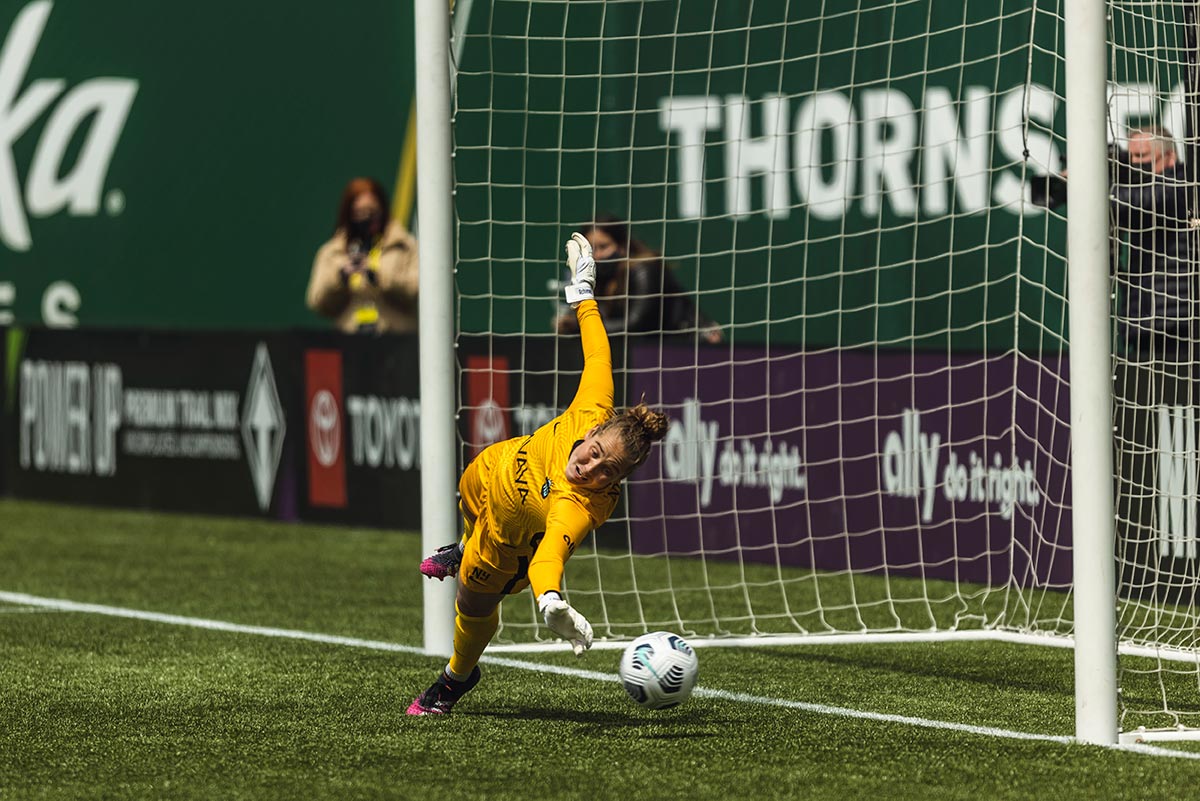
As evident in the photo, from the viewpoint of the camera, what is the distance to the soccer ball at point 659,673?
655cm

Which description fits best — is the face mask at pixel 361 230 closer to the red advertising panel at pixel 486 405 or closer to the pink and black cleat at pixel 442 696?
the red advertising panel at pixel 486 405

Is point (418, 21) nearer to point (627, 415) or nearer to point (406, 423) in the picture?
point (627, 415)

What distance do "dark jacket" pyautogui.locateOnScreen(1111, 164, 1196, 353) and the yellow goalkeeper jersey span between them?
2185 mm

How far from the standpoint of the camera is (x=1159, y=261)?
8.70m

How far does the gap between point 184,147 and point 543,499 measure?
14178 millimetres

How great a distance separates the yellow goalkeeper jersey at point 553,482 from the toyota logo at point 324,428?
22.1 feet

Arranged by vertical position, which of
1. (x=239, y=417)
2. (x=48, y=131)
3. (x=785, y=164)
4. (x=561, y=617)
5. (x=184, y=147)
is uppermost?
(x=48, y=131)

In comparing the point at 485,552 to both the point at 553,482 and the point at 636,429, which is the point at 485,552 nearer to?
the point at 553,482

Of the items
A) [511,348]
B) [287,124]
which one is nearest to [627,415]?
[511,348]

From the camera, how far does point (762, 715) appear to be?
7262 mm

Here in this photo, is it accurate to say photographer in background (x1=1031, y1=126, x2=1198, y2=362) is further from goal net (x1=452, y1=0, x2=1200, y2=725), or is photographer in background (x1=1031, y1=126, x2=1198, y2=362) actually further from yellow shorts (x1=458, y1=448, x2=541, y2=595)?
yellow shorts (x1=458, y1=448, x2=541, y2=595)

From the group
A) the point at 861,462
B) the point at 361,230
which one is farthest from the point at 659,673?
the point at 361,230

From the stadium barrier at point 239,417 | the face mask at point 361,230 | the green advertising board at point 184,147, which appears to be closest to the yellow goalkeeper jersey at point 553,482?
the stadium barrier at point 239,417

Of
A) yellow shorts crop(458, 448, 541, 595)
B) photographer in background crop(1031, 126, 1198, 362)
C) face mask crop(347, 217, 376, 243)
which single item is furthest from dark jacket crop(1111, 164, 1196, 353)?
face mask crop(347, 217, 376, 243)
